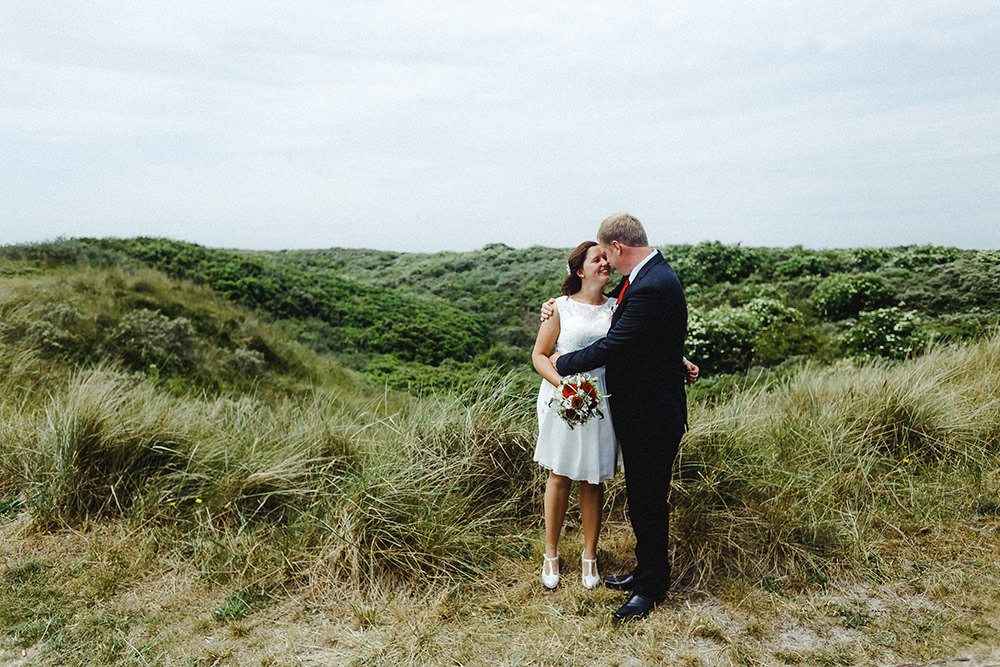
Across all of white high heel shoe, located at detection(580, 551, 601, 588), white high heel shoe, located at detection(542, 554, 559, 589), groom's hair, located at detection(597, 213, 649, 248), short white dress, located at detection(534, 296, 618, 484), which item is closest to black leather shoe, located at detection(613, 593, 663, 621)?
white high heel shoe, located at detection(580, 551, 601, 588)

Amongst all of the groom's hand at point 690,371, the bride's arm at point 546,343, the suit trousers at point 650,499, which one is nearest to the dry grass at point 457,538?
the suit trousers at point 650,499

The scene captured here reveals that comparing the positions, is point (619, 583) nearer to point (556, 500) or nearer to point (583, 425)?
point (556, 500)

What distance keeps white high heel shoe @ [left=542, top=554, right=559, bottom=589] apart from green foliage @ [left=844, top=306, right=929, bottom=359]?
8953 millimetres

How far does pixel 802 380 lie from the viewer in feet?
21.7

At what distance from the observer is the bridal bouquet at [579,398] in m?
3.46

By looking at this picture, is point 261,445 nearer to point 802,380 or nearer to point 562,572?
point 562,572

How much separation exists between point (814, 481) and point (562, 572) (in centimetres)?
202

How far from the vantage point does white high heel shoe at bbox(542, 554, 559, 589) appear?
3.77 meters

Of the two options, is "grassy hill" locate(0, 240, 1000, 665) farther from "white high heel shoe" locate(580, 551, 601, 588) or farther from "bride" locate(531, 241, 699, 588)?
"bride" locate(531, 241, 699, 588)

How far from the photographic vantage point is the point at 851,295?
14.0 meters

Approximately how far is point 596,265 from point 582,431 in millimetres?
931

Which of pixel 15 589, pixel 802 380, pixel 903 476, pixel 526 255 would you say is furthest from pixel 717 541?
pixel 526 255

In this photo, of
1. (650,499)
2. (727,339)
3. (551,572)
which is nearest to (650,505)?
(650,499)

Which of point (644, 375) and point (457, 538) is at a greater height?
point (644, 375)
